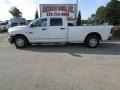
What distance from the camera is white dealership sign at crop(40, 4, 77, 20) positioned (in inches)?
894

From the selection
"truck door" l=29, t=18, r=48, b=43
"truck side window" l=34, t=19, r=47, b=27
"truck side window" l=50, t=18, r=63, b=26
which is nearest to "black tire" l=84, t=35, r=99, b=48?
"truck side window" l=50, t=18, r=63, b=26

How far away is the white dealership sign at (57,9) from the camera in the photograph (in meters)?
22.7

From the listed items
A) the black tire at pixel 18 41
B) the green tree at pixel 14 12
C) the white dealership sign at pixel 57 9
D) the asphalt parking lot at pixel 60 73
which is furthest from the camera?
the green tree at pixel 14 12

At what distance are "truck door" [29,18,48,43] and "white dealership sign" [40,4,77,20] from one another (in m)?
10.3

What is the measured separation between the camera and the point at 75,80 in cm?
624

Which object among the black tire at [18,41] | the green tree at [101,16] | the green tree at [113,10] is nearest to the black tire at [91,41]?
the black tire at [18,41]

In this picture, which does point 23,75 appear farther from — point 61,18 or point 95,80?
point 61,18

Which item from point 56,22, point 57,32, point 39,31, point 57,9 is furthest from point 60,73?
point 57,9

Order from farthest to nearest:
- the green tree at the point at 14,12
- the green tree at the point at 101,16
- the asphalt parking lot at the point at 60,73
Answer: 1. the green tree at the point at 14,12
2. the green tree at the point at 101,16
3. the asphalt parking lot at the point at 60,73

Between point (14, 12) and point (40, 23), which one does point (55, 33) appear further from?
point (14, 12)

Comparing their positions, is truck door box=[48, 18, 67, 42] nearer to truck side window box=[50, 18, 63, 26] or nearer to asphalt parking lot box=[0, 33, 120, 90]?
truck side window box=[50, 18, 63, 26]

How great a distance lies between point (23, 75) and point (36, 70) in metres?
0.68

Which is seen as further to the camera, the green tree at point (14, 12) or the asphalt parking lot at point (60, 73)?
the green tree at point (14, 12)

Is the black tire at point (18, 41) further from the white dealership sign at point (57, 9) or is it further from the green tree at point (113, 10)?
the green tree at point (113, 10)
